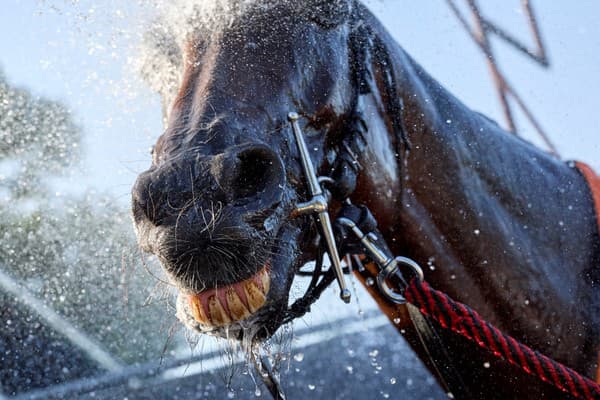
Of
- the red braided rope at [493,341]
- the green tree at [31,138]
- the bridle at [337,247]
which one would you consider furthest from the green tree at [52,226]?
the red braided rope at [493,341]

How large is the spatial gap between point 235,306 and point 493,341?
63 cm

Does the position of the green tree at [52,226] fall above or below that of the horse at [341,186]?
below

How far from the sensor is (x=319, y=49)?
157cm

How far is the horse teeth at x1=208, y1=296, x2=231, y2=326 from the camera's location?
125cm

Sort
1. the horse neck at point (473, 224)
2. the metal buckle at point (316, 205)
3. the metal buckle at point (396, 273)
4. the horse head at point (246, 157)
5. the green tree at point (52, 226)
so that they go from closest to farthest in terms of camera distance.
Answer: the horse head at point (246, 157) → the metal buckle at point (316, 205) → the metal buckle at point (396, 273) → the horse neck at point (473, 224) → the green tree at point (52, 226)

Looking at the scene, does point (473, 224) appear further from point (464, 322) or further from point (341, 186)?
Result: point (341, 186)

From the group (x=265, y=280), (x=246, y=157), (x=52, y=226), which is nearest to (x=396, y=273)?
(x=265, y=280)

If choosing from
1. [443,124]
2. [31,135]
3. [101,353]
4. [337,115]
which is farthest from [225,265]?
[101,353]

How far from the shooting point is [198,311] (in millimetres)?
1262

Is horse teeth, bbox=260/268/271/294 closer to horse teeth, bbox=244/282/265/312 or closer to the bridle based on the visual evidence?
horse teeth, bbox=244/282/265/312

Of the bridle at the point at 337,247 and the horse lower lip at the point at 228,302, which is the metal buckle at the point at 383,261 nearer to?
the bridle at the point at 337,247

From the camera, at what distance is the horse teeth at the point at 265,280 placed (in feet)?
4.24

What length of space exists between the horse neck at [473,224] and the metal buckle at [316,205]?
0.65 feet

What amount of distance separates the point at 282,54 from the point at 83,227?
10.3ft
